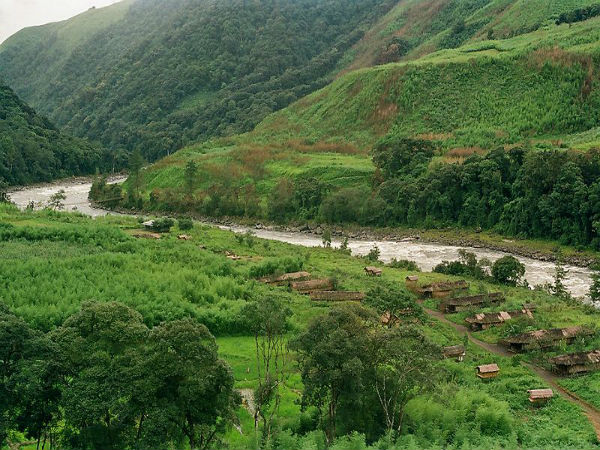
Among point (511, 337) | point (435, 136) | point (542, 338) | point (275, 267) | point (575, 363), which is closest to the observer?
point (575, 363)

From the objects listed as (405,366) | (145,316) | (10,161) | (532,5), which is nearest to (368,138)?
(532,5)

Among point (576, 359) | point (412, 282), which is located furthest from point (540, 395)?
point (412, 282)

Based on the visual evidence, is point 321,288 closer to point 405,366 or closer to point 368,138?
point 405,366

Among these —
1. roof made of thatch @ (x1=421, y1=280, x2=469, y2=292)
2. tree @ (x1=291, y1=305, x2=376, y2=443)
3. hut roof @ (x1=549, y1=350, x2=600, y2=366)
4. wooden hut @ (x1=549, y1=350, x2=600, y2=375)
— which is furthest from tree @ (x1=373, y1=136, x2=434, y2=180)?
tree @ (x1=291, y1=305, x2=376, y2=443)

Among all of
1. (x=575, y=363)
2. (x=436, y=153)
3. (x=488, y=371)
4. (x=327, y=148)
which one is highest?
(x=327, y=148)

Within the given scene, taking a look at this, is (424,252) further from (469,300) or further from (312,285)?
(312,285)

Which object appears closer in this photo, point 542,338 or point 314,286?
point 542,338

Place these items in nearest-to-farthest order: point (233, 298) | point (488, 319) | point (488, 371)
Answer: point (488, 371), point (488, 319), point (233, 298)

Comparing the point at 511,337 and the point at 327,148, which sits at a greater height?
the point at 327,148
